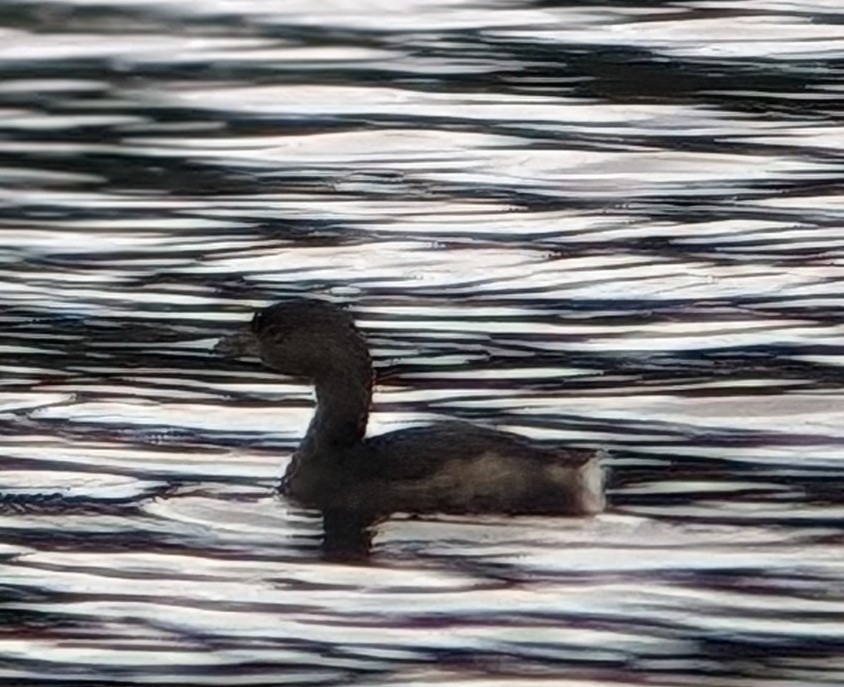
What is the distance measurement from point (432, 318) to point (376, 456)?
3.09 metres

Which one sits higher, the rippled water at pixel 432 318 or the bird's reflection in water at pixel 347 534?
the rippled water at pixel 432 318

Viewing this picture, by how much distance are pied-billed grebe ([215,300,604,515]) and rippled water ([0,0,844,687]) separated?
143 mm

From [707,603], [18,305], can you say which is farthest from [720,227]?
[707,603]

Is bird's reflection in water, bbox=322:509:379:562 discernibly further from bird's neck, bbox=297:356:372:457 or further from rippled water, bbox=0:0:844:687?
bird's neck, bbox=297:356:372:457

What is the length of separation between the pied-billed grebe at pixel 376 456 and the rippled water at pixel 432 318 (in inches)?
5.6

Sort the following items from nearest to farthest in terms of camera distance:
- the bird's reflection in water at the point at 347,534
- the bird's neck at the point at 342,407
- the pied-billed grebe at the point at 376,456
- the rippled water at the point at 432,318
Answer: the rippled water at the point at 432,318
the bird's reflection in water at the point at 347,534
the pied-billed grebe at the point at 376,456
the bird's neck at the point at 342,407

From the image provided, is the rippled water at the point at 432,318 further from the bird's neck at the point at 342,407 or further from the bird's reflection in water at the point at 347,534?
the bird's neck at the point at 342,407

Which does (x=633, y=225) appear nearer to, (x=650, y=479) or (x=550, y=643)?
(x=650, y=479)

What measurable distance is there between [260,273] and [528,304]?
1.56 metres

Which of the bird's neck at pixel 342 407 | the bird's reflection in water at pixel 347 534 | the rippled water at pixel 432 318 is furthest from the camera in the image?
the bird's neck at pixel 342 407

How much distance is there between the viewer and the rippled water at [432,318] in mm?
11750

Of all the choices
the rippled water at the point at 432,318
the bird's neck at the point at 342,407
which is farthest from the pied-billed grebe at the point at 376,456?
the rippled water at the point at 432,318

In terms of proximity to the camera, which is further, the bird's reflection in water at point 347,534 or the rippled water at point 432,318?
the bird's reflection in water at point 347,534

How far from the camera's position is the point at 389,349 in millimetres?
15945
